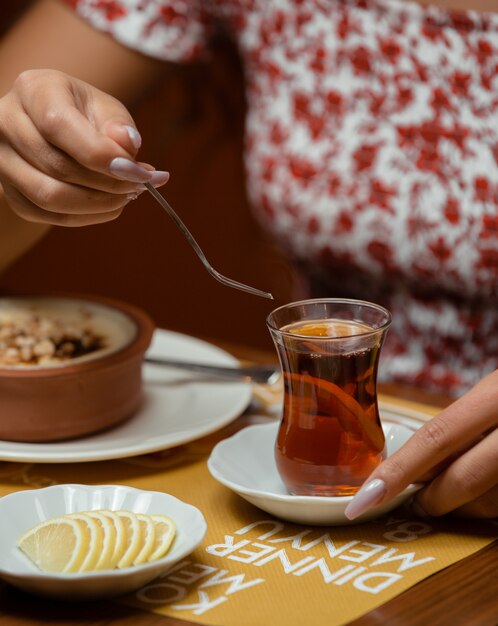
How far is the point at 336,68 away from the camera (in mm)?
1596

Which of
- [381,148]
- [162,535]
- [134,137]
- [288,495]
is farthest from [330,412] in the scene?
[381,148]

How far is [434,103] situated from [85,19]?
585mm

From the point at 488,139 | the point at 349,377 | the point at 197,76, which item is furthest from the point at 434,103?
the point at 349,377

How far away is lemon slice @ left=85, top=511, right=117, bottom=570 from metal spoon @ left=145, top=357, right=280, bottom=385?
0.48 metres

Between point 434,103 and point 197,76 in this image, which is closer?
point 434,103

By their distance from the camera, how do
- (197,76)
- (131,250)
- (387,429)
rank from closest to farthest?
(387,429), (197,76), (131,250)

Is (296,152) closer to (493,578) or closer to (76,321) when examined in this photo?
(76,321)

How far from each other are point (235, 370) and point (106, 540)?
1.74 feet

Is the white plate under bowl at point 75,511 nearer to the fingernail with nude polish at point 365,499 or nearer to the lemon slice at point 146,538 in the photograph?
the lemon slice at point 146,538

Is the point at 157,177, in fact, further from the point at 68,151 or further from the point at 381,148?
the point at 381,148

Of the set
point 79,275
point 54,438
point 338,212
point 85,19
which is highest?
point 85,19

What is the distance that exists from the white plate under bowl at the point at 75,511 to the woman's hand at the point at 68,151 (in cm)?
28

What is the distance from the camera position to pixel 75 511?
912mm

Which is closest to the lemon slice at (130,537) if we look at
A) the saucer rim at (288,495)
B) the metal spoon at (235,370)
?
the saucer rim at (288,495)
